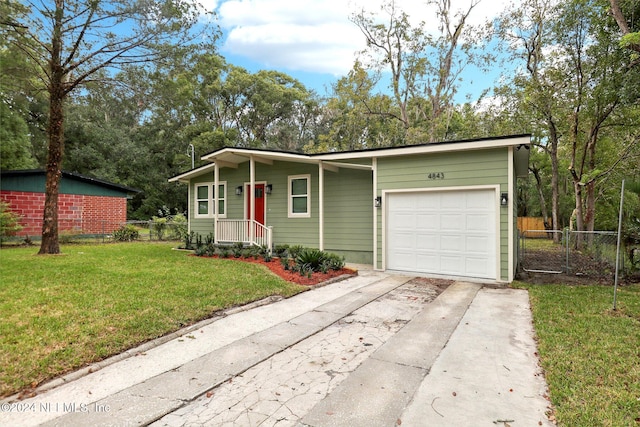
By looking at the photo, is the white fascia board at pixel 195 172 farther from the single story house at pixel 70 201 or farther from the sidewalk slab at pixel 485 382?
the sidewalk slab at pixel 485 382

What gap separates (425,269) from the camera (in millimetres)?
7941

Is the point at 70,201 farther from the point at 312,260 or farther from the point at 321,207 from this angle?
the point at 312,260

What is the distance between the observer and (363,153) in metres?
8.65

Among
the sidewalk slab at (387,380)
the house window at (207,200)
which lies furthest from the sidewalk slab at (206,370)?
the house window at (207,200)

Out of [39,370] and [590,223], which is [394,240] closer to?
[39,370]

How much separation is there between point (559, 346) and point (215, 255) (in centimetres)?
882

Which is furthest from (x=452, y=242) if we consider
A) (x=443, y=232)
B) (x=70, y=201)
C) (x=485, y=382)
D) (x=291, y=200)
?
(x=70, y=201)

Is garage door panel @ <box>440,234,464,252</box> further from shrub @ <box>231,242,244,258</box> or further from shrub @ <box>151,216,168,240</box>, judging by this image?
shrub @ <box>151,216,168,240</box>

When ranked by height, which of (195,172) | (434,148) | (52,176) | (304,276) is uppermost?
(195,172)

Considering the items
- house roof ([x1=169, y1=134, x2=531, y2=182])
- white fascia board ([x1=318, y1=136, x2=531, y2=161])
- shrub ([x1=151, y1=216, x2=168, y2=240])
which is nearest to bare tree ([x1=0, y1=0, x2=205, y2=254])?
house roof ([x1=169, y1=134, x2=531, y2=182])

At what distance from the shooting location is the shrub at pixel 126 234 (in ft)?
50.0

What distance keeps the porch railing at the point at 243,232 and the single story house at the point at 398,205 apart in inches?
1.3

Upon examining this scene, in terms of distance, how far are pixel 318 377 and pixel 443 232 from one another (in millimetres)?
5603

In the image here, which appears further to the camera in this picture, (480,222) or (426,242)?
(426,242)
